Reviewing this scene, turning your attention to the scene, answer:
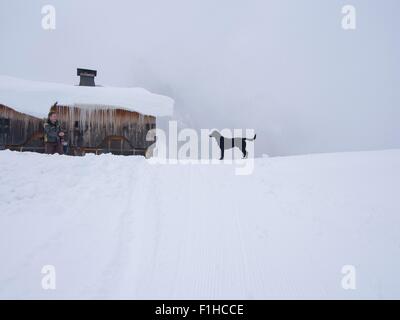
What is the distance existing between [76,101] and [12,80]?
5.96 metres

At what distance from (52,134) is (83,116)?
6.17 metres

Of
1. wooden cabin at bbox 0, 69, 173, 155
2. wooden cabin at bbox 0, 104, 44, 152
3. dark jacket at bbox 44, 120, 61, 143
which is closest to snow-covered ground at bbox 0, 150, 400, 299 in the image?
dark jacket at bbox 44, 120, 61, 143

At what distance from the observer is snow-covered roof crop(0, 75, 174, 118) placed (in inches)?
631

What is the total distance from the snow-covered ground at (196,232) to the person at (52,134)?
2.90 m

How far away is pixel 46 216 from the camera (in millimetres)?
5555

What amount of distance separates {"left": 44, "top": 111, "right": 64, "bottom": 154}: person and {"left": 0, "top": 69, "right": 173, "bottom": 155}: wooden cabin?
4783 mm

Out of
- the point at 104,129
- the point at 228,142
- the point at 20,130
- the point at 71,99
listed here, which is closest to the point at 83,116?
the point at 71,99

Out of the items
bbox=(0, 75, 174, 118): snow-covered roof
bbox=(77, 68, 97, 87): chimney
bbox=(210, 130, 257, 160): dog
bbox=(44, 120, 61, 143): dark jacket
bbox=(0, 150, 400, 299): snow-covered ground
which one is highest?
bbox=(77, 68, 97, 87): chimney

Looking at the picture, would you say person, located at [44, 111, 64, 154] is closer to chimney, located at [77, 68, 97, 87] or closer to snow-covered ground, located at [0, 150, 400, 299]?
snow-covered ground, located at [0, 150, 400, 299]

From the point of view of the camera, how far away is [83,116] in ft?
55.4

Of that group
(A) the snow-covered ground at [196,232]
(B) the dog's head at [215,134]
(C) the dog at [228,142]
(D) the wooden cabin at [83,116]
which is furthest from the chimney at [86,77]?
(A) the snow-covered ground at [196,232]

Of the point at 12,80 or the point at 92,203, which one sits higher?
the point at 12,80
